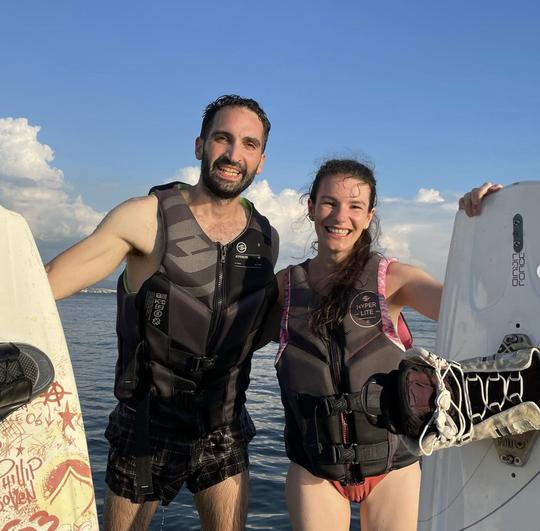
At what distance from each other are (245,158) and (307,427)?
64.2 inches

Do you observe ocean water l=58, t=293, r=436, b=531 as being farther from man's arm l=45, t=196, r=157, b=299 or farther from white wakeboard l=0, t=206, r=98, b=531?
man's arm l=45, t=196, r=157, b=299

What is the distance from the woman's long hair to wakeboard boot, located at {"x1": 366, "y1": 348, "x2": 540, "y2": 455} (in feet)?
3.78

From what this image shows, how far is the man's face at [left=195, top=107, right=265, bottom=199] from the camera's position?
12.3 feet

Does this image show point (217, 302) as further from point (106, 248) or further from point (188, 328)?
point (106, 248)

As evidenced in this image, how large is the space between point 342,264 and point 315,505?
136 centimetres

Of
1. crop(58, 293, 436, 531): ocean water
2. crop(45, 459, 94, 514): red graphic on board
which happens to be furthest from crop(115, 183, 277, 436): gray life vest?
crop(58, 293, 436, 531): ocean water

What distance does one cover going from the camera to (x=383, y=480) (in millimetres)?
3355

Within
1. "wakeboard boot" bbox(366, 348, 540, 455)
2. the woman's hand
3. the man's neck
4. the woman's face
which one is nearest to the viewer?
"wakeboard boot" bbox(366, 348, 540, 455)

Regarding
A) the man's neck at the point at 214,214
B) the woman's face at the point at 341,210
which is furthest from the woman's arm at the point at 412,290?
the man's neck at the point at 214,214

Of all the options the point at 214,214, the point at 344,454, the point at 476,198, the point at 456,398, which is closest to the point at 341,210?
the point at 476,198

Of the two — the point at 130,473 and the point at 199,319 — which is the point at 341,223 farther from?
the point at 130,473

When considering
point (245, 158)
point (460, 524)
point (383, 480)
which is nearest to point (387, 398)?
point (460, 524)

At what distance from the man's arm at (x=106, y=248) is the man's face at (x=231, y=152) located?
0.41 metres

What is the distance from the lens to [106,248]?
359 centimetres
